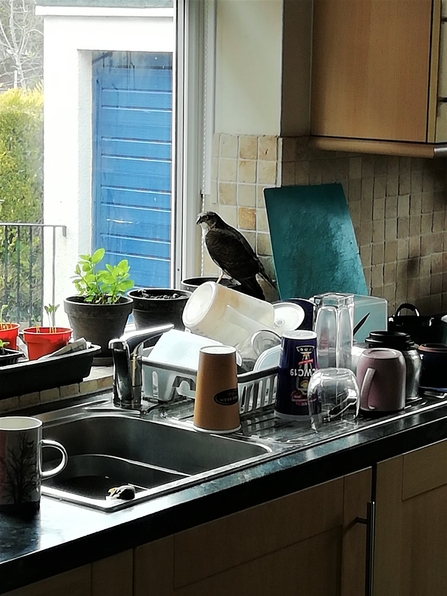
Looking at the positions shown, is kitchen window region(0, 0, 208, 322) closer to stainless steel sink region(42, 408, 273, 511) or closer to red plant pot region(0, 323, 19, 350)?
red plant pot region(0, 323, 19, 350)

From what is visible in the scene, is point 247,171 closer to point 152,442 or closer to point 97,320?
point 97,320

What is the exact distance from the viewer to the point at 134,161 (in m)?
2.81

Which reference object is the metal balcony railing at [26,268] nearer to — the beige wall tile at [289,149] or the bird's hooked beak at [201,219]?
the bird's hooked beak at [201,219]

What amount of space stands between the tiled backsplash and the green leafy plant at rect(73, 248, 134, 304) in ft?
1.41

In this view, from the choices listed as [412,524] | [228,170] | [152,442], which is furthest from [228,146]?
[412,524]

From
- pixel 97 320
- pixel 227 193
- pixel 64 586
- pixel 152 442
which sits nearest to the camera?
pixel 64 586

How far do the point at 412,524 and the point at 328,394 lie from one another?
333 millimetres

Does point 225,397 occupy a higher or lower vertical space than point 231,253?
lower

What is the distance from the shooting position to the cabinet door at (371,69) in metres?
2.61

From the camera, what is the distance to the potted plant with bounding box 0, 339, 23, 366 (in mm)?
2191

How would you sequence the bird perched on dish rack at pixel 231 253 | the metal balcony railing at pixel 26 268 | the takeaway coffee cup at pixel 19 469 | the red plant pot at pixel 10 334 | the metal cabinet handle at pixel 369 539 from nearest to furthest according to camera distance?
the takeaway coffee cup at pixel 19 469 < the metal cabinet handle at pixel 369 539 < the red plant pot at pixel 10 334 < the metal balcony railing at pixel 26 268 < the bird perched on dish rack at pixel 231 253

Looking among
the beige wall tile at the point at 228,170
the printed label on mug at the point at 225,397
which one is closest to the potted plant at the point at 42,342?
the printed label on mug at the point at 225,397

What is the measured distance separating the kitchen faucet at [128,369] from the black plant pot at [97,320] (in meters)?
0.16

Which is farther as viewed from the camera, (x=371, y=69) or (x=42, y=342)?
(x=371, y=69)
